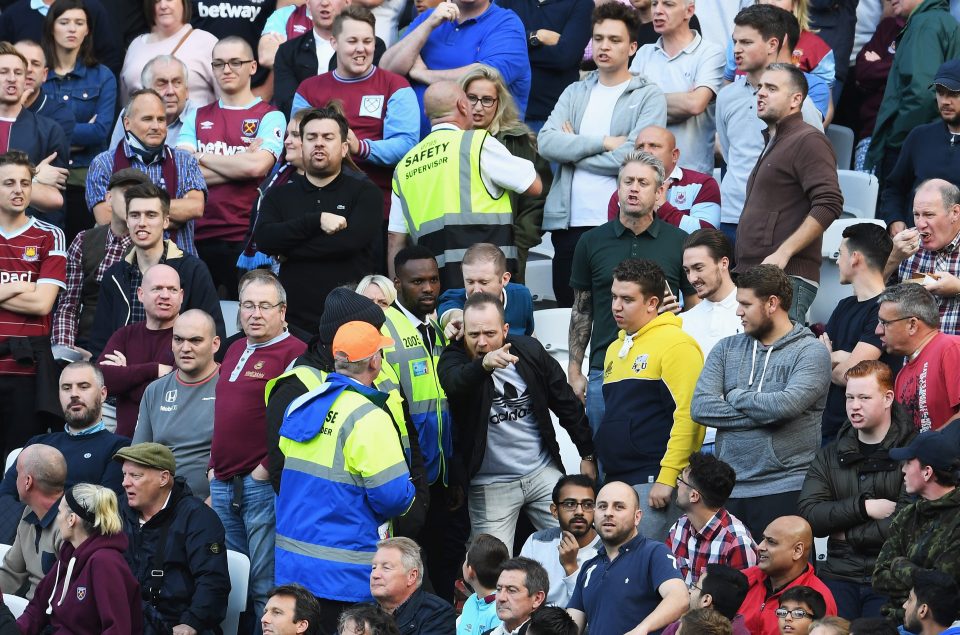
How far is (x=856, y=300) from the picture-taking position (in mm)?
Result: 8672

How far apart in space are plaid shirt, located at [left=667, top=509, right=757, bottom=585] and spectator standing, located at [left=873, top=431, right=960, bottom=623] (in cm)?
74

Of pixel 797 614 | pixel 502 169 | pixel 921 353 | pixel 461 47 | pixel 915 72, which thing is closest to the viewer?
pixel 797 614

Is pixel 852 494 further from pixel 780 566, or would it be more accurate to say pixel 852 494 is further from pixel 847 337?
pixel 847 337

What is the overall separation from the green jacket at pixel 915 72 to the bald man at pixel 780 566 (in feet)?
14.3

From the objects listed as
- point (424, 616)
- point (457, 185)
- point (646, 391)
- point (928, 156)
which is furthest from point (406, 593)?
point (928, 156)

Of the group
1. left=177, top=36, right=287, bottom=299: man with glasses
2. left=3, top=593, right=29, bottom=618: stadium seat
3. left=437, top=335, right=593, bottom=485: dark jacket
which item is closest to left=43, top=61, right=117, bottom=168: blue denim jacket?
left=177, top=36, right=287, bottom=299: man with glasses

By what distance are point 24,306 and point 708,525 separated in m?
4.46

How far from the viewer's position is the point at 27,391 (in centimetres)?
987

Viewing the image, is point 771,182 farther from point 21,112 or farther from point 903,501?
point 21,112

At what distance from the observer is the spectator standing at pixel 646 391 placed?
805 cm

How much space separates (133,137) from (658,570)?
4873 mm

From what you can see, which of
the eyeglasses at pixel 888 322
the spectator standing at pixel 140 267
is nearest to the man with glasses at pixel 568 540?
the eyeglasses at pixel 888 322

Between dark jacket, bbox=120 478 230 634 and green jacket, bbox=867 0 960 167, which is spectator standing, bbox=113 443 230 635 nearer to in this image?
dark jacket, bbox=120 478 230 634

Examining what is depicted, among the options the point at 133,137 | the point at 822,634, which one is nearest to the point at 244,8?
the point at 133,137
